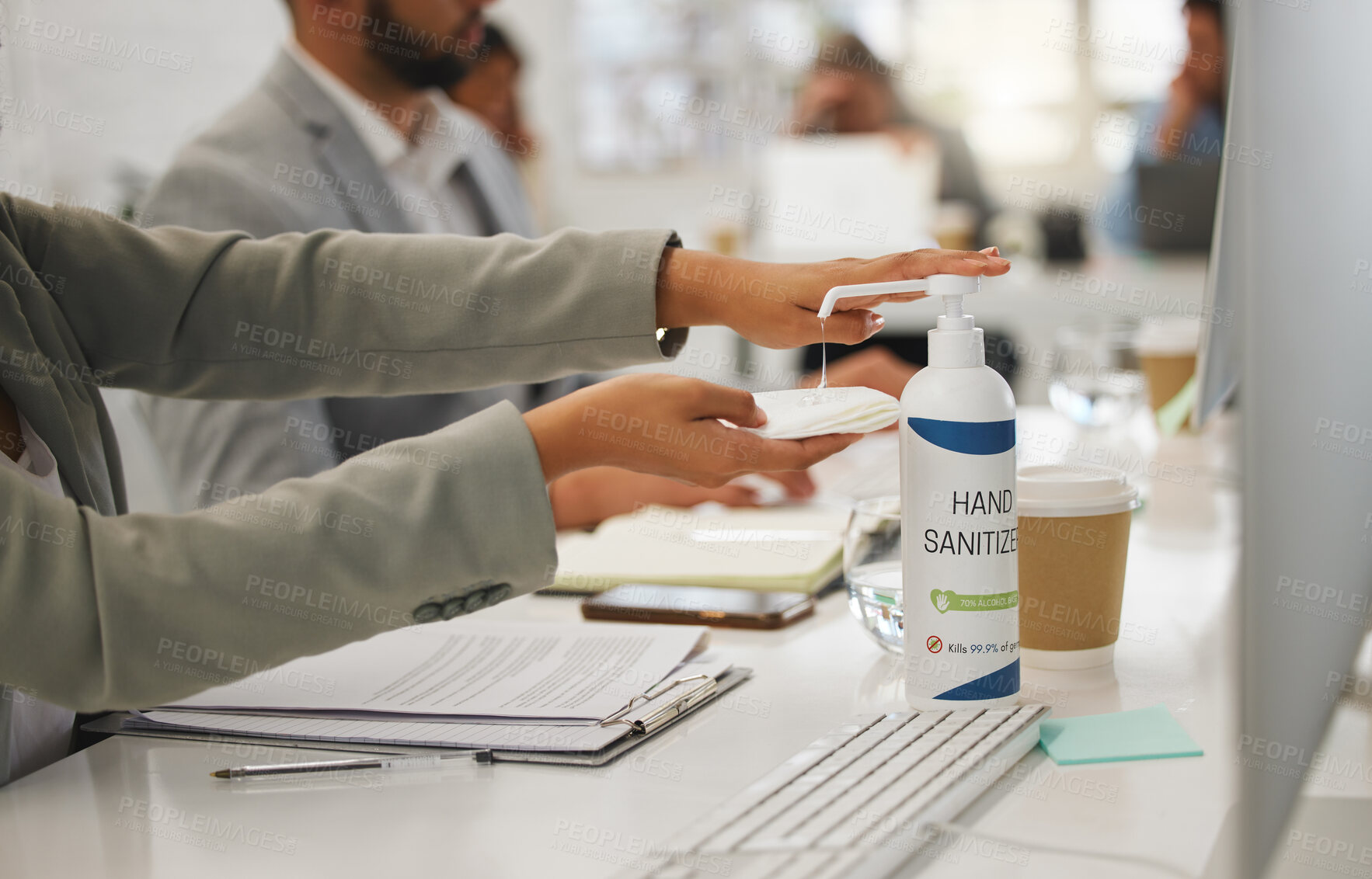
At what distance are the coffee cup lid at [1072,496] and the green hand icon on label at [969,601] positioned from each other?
4.2 inches

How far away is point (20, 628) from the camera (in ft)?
1.76

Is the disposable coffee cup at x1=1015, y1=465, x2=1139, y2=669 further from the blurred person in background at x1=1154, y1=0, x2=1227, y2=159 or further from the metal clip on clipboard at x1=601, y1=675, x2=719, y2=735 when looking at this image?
the blurred person in background at x1=1154, y1=0, x2=1227, y2=159

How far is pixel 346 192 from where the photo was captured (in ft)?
4.99

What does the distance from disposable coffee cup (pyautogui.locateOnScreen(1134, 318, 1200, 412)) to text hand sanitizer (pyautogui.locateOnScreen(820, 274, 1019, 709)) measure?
84 centimetres

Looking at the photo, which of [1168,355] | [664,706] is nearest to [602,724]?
[664,706]

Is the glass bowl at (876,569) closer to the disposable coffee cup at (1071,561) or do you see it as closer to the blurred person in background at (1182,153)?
the disposable coffee cup at (1071,561)

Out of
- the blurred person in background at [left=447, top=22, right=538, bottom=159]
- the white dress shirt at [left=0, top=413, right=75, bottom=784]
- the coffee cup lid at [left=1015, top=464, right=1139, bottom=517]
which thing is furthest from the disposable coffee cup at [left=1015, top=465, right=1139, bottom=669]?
the blurred person in background at [left=447, top=22, right=538, bottom=159]

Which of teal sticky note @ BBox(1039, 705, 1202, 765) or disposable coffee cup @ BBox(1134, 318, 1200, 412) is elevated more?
disposable coffee cup @ BBox(1134, 318, 1200, 412)

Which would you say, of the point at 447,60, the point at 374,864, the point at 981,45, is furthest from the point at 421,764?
the point at 981,45

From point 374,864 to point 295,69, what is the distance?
130cm

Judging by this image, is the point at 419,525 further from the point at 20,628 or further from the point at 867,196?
the point at 867,196

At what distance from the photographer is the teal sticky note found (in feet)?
2.00

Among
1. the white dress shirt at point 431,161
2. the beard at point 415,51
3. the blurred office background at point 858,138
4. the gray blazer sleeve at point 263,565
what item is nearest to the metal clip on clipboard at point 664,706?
the gray blazer sleeve at point 263,565

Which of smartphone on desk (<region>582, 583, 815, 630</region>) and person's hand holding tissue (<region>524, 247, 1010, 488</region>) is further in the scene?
smartphone on desk (<region>582, 583, 815, 630</region>)
